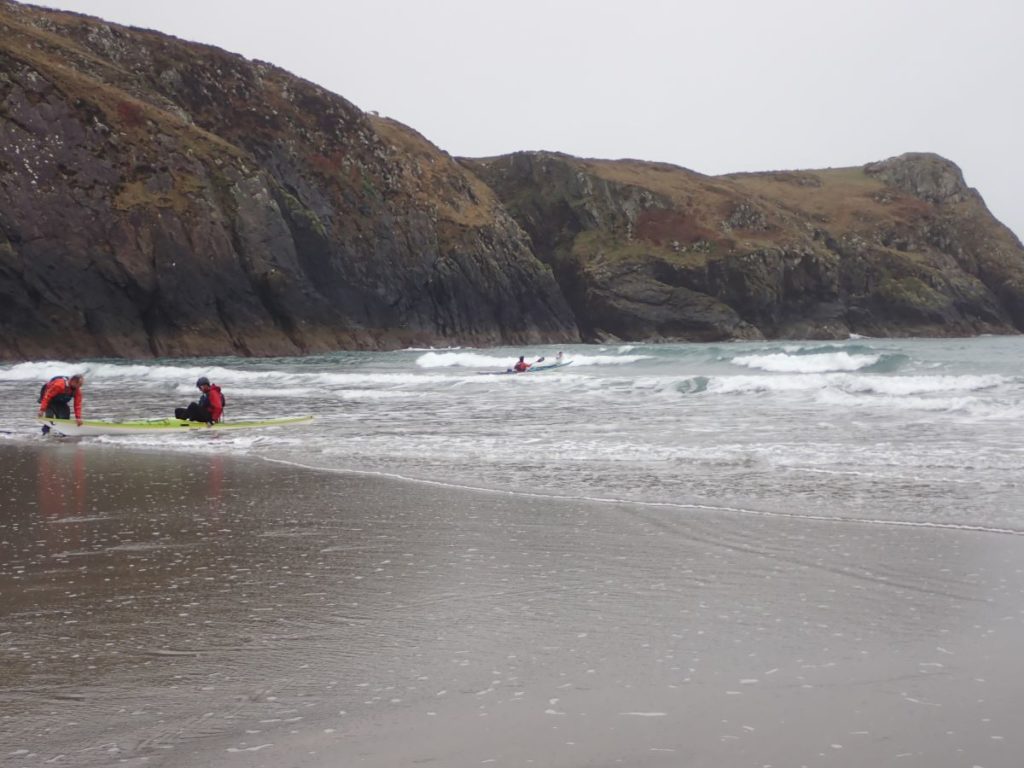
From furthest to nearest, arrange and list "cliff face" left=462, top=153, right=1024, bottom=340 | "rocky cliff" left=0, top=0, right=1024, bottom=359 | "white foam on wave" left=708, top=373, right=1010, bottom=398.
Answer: "cliff face" left=462, top=153, right=1024, bottom=340 → "rocky cliff" left=0, top=0, right=1024, bottom=359 → "white foam on wave" left=708, top=373, right=1010, bottom=398

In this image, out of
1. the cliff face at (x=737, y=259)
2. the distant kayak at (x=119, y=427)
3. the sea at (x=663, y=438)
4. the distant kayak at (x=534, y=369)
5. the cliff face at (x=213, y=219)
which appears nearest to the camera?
the sea at (x=663, y=438)

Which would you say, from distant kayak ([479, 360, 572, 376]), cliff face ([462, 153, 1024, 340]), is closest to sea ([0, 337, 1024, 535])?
distant kayak ([479, 360, 572, 376])

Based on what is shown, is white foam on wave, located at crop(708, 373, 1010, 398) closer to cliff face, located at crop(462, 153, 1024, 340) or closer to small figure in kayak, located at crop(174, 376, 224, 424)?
small figure in kayak, located at crop(174, 376, 224, 424)

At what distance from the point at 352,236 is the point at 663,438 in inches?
2181

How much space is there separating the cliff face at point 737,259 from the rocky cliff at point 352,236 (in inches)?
9.5

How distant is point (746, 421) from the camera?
1656 cm

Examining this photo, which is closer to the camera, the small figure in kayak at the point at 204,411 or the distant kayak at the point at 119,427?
the distant kayak at the point at 119,427

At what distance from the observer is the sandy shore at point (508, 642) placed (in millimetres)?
3719

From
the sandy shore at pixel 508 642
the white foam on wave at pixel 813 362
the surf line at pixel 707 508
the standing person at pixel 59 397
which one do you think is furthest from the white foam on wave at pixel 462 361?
the sandy shore at pixel 508 642

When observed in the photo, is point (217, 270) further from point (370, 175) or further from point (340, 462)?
point (340, 462)

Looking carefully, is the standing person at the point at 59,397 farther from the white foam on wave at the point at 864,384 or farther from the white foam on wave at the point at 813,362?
the white foam on wave at the point at 813,362

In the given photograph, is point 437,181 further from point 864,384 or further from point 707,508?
point 707,508

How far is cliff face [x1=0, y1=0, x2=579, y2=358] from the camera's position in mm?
Result: 50594

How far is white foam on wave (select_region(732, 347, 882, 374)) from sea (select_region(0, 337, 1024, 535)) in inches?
262
